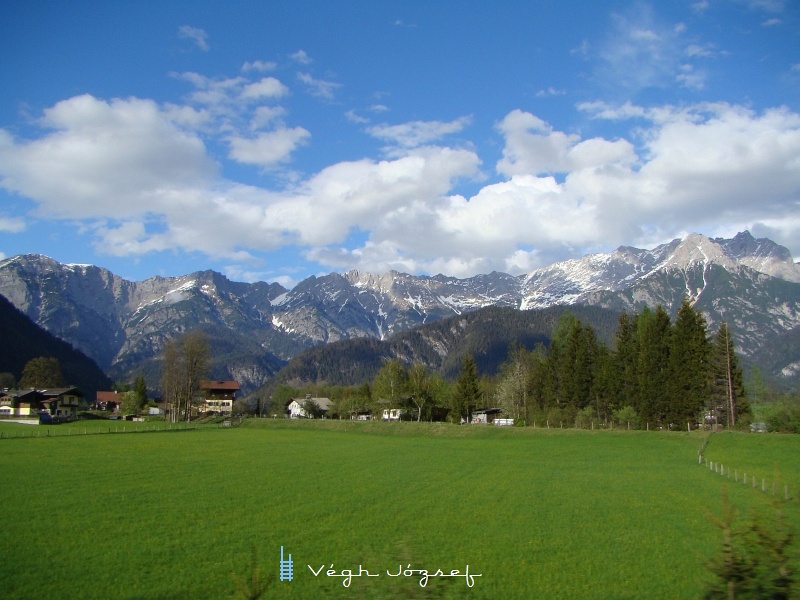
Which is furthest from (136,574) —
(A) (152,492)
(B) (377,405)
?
(B) (377,405)

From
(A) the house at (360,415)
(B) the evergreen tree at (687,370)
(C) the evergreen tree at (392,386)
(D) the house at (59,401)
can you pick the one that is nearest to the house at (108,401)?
(D) the house at (59,401)

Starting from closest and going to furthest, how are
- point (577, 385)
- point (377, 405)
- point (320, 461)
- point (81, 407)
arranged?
point (320, 461) < point (577, 385) < point (377, 405) < point (81, 407)

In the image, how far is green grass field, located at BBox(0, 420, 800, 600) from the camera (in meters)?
16.5

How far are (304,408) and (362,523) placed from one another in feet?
433

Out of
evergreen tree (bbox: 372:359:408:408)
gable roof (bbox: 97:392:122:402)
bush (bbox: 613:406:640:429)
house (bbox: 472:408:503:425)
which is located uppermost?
evergreen tree (bbox: 372:359:408:408)

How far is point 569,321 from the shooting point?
11150 cm

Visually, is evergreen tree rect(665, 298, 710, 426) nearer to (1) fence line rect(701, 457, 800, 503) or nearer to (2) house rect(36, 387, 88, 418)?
(1) fence line rect(701, 457, 800, 503)

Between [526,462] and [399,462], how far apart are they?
1150 centimetres

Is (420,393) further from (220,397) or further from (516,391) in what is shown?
(220,397)

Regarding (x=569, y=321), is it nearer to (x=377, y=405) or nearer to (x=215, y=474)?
(x=377, y=405)

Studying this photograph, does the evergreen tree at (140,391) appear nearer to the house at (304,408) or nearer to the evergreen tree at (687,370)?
the house at (304,408)

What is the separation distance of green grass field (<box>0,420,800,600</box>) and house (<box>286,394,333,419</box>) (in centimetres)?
9924

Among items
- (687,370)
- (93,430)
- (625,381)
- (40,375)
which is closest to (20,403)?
(40,375)

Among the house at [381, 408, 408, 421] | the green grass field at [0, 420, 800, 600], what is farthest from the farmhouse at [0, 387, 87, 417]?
the green grass field at [0, 420, 800, 600]
